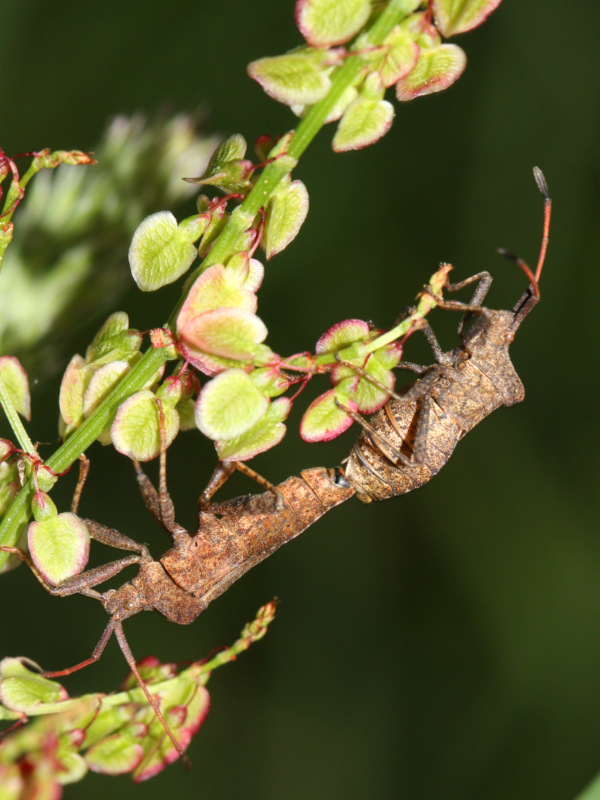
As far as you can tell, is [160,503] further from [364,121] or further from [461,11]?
[461,11]

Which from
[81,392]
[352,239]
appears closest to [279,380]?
[81,392]

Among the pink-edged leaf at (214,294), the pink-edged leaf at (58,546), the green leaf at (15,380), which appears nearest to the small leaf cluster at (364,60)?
the pink-edged leaf at (214,294)

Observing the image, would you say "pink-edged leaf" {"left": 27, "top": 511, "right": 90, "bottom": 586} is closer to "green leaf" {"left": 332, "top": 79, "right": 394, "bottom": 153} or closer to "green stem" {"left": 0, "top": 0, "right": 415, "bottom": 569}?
"green stem" {"left": 0, "top": 0, "right": 415, "bottom": 569}

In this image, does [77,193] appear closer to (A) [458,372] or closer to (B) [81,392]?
(B) [81,392]

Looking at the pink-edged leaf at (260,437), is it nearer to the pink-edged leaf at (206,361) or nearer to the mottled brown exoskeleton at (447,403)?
the pink-edged leaf at (206,361)

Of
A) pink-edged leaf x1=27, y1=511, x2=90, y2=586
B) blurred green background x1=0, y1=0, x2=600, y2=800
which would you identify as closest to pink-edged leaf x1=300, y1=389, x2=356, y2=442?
pink-edged leaf x1=27, y1=511, x2=90, y2=586
